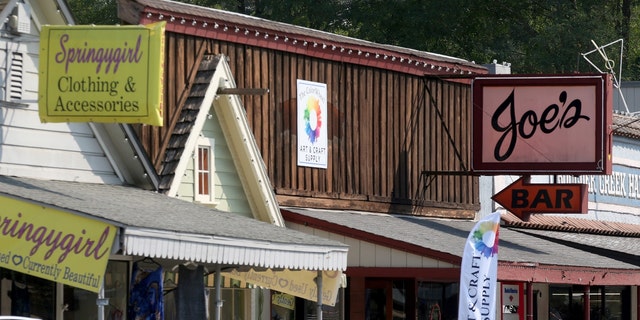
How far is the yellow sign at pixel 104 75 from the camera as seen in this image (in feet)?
59.1

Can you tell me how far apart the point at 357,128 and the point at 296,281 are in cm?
488

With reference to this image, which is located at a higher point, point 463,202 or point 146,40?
point 146,40

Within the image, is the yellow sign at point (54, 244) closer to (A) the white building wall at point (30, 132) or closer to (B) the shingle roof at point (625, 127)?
(A) the white building wall at point (30, 132)

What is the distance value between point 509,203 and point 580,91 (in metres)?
2.36

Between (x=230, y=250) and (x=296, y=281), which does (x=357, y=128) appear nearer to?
(x=296, y=281)

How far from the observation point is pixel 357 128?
25250 millimetres

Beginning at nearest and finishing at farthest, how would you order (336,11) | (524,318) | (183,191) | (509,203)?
(183,191)
(524,318)
(509,203)
(336,11)

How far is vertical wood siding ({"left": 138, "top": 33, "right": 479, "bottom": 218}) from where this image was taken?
22.7 meters

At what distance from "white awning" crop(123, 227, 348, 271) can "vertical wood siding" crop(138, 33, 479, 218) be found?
3737mm

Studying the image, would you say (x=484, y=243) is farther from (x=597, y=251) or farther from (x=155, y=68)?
(x=597, y=251)

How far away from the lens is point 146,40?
59.3 feet

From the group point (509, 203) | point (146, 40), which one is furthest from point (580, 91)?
point (146, 40)

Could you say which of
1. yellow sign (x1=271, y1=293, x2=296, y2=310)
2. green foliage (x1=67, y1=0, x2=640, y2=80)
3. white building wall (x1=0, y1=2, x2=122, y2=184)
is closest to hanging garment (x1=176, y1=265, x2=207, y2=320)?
white building wall (x1=0, y1=2, x2=122, y2=184)

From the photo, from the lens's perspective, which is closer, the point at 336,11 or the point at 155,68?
the point at 155,68
